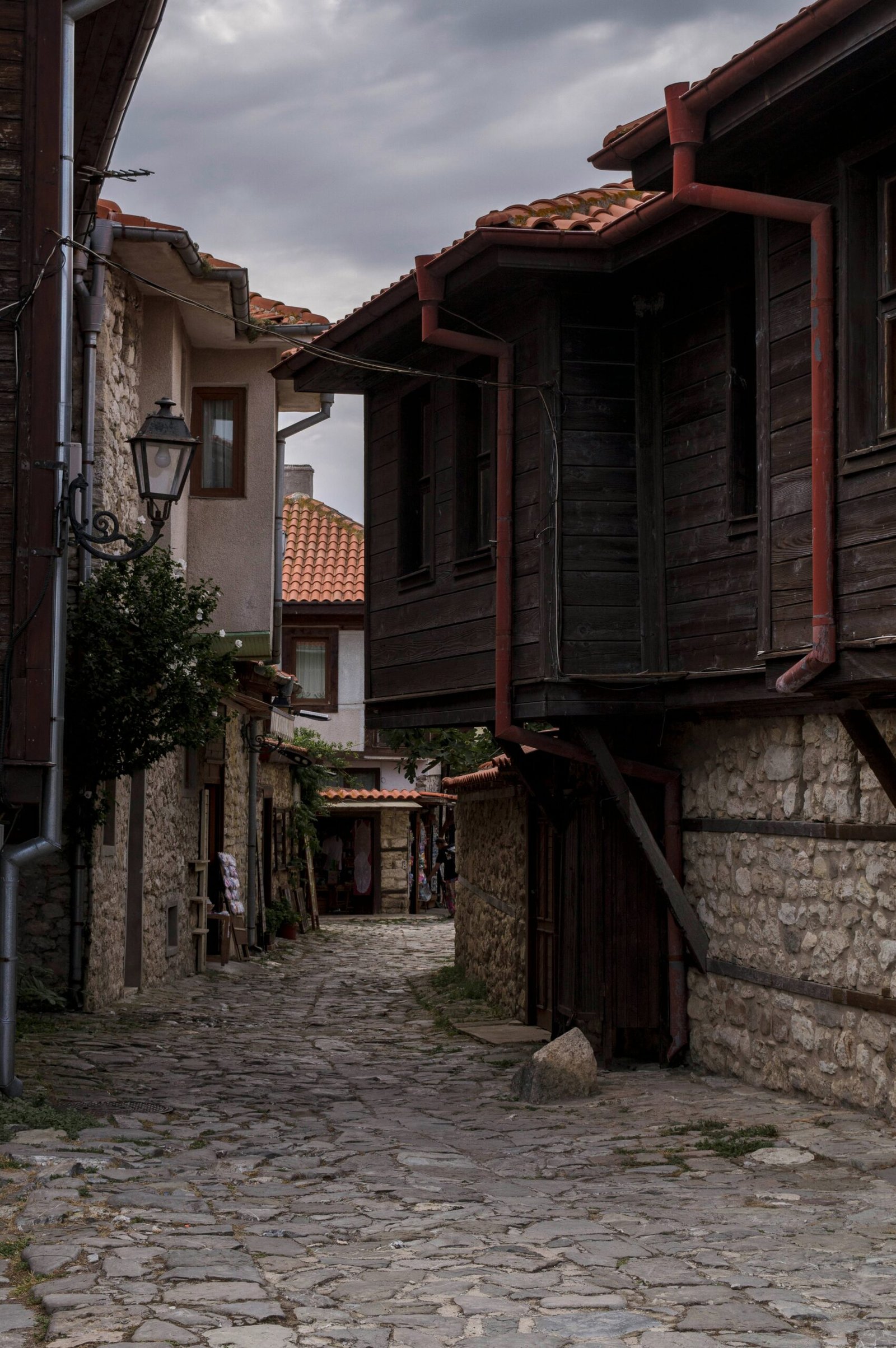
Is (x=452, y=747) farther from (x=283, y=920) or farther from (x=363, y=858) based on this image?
(x=283, y=920)

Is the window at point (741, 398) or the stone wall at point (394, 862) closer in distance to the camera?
the window at point (741, 398)

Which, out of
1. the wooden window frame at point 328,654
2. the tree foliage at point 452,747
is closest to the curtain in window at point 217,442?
the tree foliage at point 452,747

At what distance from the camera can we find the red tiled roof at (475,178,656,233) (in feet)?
32.3

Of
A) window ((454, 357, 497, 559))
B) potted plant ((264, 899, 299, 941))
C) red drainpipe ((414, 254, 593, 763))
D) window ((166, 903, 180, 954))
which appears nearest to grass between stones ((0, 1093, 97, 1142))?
red drainpipe ((414, 254, 593, 763))

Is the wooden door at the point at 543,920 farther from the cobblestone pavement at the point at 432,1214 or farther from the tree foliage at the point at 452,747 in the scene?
the tree foliage at the point at 452,747

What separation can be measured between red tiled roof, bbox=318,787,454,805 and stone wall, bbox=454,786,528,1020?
1358 cm

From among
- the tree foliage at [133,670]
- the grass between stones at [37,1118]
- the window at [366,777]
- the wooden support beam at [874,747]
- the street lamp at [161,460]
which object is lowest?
the grass between stones at [37,1118]

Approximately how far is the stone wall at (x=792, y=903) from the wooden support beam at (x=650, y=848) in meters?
0.09

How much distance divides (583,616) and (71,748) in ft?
14.3

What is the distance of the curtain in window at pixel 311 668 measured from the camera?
33.0m

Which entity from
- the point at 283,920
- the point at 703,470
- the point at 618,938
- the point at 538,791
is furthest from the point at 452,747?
the point at 703,470

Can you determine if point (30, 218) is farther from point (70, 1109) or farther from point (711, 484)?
point (70, 1109)

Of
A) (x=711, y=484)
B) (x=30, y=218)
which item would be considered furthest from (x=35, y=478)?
(x=711, y=484)

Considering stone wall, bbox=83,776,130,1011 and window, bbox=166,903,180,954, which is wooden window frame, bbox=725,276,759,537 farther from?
window, bbox=166,903,180,954
